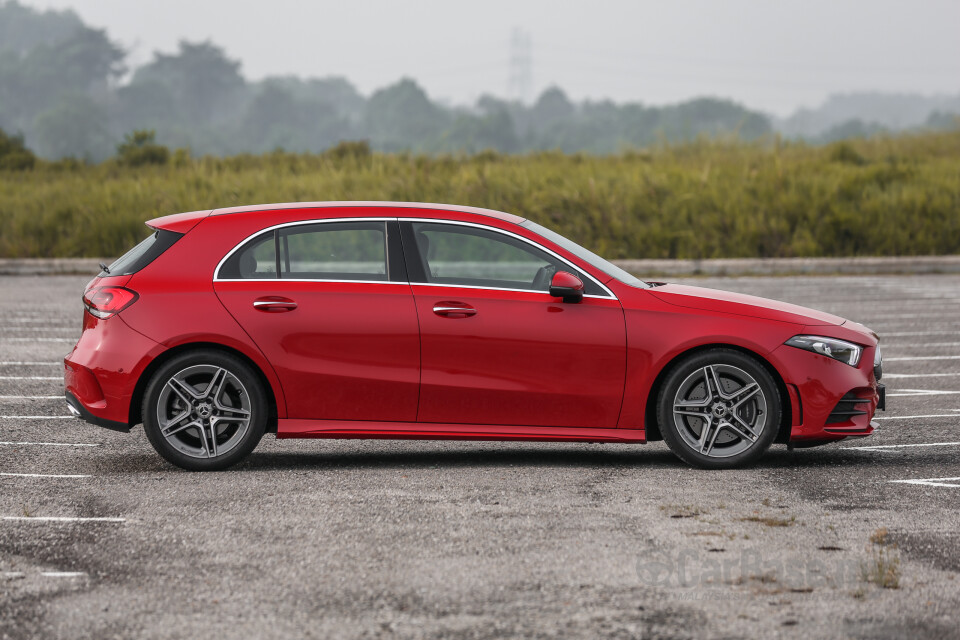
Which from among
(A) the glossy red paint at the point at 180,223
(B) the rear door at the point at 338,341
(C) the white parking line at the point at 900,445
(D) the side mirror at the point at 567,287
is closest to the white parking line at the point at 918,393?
(C) the white parking line at the point at 900,445

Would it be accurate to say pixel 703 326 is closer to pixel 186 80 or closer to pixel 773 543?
pixel 773 543

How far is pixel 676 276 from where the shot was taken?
21.2 m

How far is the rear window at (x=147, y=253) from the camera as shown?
23.6 feet

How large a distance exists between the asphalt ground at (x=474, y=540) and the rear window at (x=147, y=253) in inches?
46.3

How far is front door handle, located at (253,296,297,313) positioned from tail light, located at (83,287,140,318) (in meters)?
0.71

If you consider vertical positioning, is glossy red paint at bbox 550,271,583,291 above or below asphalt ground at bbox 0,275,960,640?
above

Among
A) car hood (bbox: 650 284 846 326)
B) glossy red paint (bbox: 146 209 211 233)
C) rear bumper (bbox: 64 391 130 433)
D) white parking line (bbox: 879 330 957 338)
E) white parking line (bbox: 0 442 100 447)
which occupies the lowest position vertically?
white parking line (bbox: 0 442 100 447)

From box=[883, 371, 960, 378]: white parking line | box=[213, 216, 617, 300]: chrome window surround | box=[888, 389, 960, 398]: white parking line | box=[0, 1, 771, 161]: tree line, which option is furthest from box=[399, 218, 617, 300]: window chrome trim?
box=[0, 1, 771, 161]: tree line

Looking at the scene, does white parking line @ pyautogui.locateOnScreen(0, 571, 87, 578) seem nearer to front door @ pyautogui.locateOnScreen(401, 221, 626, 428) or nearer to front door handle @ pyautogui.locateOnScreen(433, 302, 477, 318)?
front door @ pyautogui.locateOnScreen(401, 221, 626, 428)

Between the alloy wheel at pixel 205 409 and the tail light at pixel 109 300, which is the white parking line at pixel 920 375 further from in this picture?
the tail light at pixel 109 300

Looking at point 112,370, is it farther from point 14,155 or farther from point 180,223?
point 14,155

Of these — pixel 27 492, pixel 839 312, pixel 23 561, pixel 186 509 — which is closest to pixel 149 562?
pixel 23 561

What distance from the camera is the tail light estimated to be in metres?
7.05

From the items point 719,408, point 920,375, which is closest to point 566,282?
point 719,408
